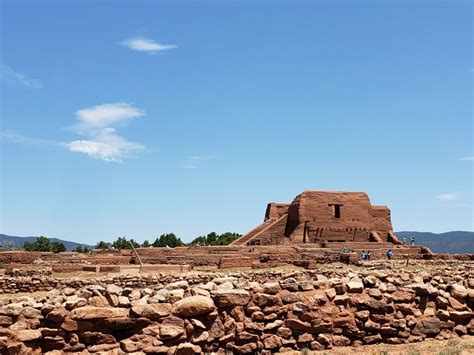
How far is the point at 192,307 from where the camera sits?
6902 mm

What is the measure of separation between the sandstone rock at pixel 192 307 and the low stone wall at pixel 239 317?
0.01m

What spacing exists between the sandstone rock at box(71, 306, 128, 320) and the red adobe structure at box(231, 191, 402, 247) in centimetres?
2991

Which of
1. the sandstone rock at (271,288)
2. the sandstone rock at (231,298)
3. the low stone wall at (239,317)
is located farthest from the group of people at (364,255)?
the sandstone rock at (231,298)

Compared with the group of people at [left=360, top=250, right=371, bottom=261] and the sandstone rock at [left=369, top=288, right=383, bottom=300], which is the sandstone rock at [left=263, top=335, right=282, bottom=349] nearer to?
the sandstone rock at [left=369, top=288, right=383, bottom=300]

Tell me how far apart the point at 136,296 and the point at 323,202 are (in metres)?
31.3

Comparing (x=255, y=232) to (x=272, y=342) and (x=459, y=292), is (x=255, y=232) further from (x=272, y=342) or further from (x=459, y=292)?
(x=272, y=342)

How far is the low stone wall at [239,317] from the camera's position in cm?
656

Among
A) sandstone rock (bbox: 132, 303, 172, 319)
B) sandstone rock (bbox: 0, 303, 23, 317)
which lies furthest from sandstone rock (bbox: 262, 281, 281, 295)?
sandstone rock (bbox: 0, 303, 23, 317)

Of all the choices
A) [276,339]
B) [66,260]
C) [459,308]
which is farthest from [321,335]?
[66,260]

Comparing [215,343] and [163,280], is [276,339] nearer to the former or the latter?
[215,343]

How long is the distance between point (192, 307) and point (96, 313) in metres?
1.29

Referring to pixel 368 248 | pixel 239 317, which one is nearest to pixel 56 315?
pixel 239 317

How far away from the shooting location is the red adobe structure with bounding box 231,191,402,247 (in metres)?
36.6

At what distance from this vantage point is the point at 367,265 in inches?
985
